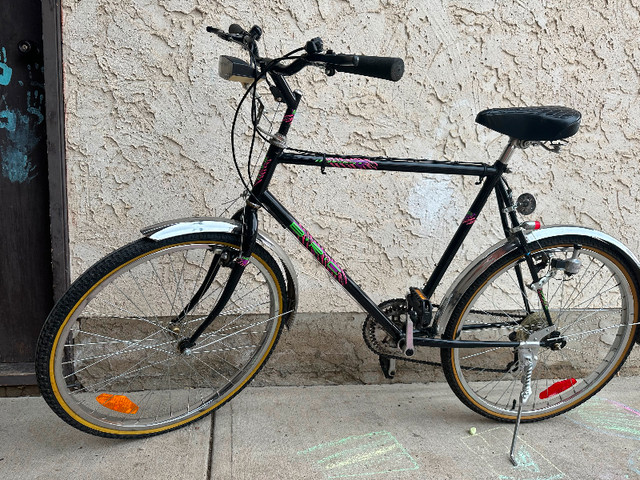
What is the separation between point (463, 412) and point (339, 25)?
1.99 metres

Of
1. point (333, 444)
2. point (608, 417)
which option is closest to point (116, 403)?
point (333, 444)

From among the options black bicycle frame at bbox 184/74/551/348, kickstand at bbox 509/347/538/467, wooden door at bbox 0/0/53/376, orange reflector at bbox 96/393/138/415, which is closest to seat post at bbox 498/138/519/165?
black bicycle frame at bbox 184/74/551/348

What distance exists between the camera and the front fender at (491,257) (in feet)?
7.22

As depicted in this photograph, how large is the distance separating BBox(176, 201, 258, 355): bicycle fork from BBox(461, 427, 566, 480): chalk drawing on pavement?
49.9 inches

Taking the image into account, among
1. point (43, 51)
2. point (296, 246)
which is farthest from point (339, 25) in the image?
point (43, 51)

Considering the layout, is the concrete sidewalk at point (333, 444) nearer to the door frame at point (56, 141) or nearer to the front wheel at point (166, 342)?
the front wheel at point (166, 342)

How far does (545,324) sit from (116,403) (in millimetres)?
1928

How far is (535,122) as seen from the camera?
6.54 ft

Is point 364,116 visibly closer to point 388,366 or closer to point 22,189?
point 388,366

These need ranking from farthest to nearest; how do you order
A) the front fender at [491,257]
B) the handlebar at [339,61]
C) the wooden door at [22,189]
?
the wooden door at [22,189] → the front fender at [491,257] → the handlebar at [339,61]

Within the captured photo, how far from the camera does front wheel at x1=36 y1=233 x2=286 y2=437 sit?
2.13m

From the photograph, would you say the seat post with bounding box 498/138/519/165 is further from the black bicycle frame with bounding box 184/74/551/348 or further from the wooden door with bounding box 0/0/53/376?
the wooden door with bounding box 0/0/53/376

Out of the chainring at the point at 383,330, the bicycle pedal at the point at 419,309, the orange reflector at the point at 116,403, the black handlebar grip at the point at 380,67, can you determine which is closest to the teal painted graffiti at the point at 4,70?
the orange reflector at the point at 116,403

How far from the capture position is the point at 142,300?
99.9 inches
